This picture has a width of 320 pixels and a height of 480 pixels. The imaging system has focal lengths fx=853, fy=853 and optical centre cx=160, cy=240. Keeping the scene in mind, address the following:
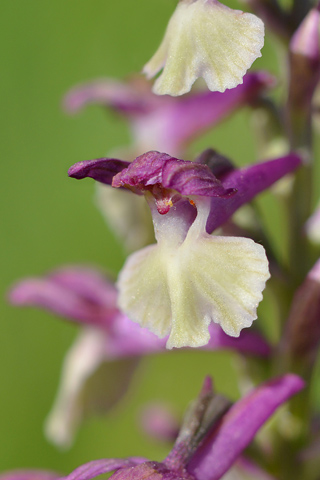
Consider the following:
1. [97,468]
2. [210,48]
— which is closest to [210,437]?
[97,468]

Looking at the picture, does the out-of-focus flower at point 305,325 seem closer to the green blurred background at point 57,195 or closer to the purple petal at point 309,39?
the purple petal at point 309,39

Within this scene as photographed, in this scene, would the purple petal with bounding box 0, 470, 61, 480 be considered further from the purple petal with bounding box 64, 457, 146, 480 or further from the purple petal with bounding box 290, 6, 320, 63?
the purple petal with bounding box 290, 6, 320, 63

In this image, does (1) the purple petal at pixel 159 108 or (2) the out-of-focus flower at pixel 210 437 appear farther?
(1) the purple petal at pixel 159 108

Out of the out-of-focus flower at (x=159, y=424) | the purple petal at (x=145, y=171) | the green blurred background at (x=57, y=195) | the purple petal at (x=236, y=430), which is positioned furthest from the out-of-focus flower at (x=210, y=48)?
the green blurred background at (x=57, y=195)

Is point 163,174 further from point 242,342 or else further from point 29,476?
point 29,476

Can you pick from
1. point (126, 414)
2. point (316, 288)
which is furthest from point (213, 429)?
point (126, 414)

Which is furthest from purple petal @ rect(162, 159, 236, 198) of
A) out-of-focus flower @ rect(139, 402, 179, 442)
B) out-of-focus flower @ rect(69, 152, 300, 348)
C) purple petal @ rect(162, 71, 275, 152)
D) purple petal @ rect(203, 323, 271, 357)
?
out-of-focus flower @ rect(139, 402, 179, 442)

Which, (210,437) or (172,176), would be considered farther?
(210,437)
